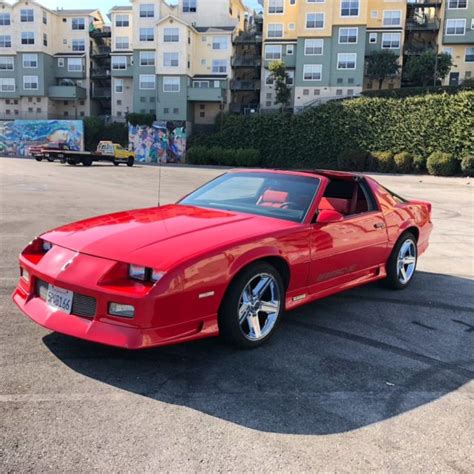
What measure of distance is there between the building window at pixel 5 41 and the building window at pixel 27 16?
3009 millimetres

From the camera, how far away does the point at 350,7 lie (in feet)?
185

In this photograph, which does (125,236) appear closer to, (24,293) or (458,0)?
(24,293)

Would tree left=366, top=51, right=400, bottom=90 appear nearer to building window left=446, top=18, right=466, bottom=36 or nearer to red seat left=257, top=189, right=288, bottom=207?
building window left=446, top=18, right=466, bottom=36

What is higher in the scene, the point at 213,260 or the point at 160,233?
the point at 160,233

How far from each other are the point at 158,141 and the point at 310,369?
57574 mm

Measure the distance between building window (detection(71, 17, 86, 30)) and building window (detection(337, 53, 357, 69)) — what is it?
3555 cm

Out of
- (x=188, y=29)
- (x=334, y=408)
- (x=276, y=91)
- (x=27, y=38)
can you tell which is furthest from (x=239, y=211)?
(x=27, y=38)

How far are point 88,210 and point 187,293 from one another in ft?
31.0

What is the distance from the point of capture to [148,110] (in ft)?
207

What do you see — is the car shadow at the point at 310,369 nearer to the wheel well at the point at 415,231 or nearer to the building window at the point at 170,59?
the wheel well at the point at 415,231

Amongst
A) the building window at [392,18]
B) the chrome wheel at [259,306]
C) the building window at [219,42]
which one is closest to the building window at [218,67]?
the building window at [219,42]

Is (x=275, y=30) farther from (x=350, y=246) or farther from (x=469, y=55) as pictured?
(x=350, y=246)

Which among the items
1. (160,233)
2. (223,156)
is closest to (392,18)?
(223,156)

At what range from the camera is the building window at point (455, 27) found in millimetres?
55875
